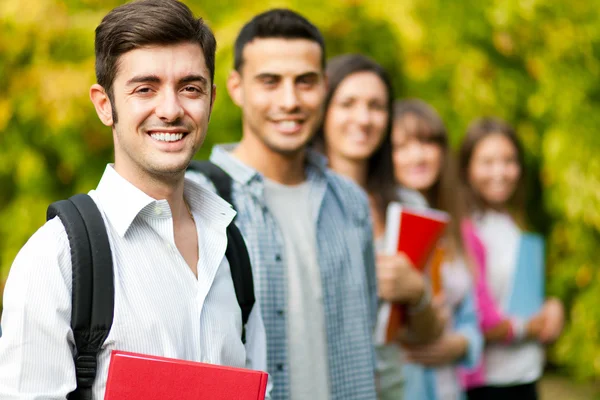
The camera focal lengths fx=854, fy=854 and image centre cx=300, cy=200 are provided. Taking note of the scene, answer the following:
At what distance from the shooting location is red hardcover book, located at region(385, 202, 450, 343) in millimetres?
3488

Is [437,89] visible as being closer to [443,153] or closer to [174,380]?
[443,153]

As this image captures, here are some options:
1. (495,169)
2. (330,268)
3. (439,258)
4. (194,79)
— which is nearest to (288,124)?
(330,268)

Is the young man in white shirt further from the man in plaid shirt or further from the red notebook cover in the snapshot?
the man in plaid shirt

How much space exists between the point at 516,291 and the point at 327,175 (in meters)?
2.23

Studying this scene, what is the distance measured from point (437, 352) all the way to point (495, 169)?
1531 mm

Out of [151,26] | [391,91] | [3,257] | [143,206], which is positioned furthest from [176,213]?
[3,257]

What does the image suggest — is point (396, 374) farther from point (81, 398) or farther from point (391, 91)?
point (81, 398)

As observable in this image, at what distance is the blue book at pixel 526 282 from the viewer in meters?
4.93

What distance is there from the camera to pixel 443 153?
15.8 feet

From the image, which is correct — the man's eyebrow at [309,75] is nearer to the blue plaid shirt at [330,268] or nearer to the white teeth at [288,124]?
the white teeth at [288,124]

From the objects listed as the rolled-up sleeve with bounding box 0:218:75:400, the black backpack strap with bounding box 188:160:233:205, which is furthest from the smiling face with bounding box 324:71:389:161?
the rolled-up sleeve with bounding box 0:218:75:400

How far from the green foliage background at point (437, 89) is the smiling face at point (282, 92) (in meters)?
2.18

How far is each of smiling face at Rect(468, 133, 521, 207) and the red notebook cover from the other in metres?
3.65

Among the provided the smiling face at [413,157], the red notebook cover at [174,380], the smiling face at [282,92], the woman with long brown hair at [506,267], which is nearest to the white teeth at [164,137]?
the red notebook cover at [174,380]
